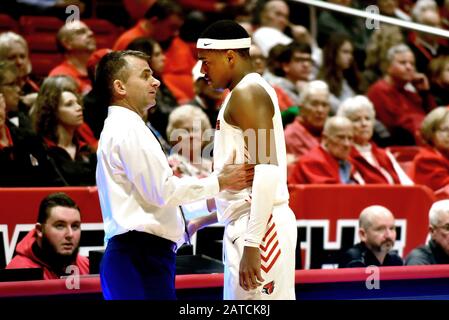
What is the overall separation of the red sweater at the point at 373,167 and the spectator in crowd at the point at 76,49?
6.86 ft

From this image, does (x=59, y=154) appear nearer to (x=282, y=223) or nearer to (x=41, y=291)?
(x=41, y=291)

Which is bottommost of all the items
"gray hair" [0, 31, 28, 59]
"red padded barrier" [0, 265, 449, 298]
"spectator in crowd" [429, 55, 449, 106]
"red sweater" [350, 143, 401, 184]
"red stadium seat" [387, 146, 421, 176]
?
"red padded barrier" [0, 265, 449, 298]

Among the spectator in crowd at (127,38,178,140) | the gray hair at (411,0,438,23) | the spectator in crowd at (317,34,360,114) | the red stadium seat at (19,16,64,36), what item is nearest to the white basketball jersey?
the spectator in crowd at (127,38,178,140)

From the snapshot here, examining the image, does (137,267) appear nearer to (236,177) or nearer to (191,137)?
(236,177)

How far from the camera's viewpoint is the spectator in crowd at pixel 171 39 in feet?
28.2

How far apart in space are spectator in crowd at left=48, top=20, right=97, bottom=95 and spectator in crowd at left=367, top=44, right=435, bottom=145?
8.74ft

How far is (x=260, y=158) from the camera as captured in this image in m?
4.11

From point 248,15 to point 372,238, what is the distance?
14.0ft

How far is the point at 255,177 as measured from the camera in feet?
13.2

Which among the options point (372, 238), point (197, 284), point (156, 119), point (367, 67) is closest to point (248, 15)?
point (367, 67)

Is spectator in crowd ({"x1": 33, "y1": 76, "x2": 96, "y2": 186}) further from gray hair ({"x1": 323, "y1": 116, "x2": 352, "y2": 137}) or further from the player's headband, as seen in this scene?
the player's headband

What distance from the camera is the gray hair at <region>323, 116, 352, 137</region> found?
719 cm

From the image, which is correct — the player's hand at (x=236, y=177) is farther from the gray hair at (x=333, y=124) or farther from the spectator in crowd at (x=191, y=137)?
the gray hair at (x=333, y=124)

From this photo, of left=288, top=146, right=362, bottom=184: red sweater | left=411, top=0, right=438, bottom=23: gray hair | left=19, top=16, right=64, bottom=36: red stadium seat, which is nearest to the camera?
left=288, top=146, right=362, bottom=184: red sweater
